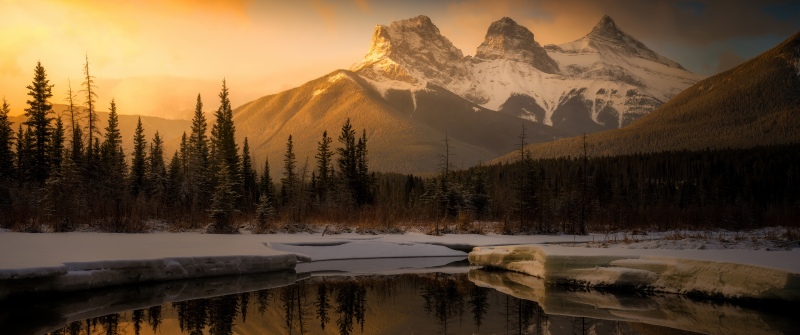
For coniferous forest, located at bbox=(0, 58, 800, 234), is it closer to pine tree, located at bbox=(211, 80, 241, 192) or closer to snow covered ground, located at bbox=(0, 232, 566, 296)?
pine tree, located at bbox=(211, 80, 241, 192)

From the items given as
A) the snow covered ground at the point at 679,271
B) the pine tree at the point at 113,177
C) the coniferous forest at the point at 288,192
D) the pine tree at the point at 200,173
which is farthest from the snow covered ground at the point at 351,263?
the pine tree at the point at 200,173

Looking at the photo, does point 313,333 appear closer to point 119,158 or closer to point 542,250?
point 542,250

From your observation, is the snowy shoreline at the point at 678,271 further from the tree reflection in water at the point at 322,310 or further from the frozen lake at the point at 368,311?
the tree reflection in water at the point at 322,310

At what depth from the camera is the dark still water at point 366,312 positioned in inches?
530

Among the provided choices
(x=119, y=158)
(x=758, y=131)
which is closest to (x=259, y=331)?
(x=119, y=158)

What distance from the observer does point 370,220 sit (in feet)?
139

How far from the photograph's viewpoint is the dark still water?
13461 millimetres

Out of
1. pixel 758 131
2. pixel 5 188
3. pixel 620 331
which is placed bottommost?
pixel 620 331

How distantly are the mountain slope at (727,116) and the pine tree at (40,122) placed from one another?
4980 inches

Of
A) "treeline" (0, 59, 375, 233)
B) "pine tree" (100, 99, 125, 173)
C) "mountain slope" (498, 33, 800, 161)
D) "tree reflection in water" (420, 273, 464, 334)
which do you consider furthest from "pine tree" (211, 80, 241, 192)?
"mountain slope" (498, 33, 800, 161)

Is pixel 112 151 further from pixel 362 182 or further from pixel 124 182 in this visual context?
pixel 362 182

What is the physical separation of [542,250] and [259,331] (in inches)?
501

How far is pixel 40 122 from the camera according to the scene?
53219 millimetres

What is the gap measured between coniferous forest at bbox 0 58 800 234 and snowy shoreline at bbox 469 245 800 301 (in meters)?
19.8
